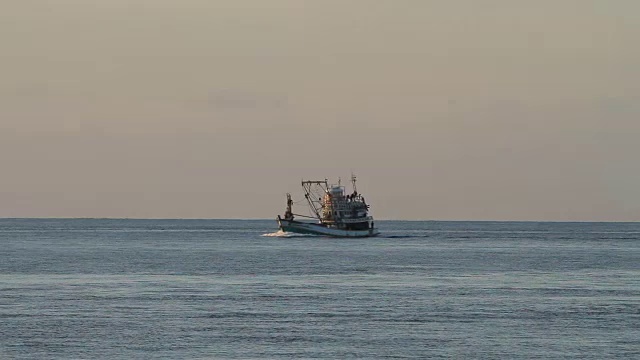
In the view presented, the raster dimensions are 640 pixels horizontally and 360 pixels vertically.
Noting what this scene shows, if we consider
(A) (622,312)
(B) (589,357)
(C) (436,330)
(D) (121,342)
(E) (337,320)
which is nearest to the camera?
(B) (589,357)

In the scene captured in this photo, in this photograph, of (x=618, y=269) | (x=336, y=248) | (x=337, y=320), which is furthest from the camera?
(x=336, y=248)

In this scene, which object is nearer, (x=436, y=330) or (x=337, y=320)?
(x=436, y=330)

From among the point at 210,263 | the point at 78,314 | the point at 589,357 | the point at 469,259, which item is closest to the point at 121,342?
the point at 78,314

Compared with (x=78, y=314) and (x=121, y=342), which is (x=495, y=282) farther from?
(x=121, y=342)

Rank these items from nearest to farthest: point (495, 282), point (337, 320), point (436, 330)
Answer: point (436, 330), point (337, 320), point (495, 282)

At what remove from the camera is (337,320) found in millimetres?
65625

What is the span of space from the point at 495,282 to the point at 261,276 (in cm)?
1957

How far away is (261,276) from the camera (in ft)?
339

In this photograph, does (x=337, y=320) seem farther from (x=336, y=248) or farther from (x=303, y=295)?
(x=336, y=248)

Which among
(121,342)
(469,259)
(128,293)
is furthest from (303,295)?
(469,259)

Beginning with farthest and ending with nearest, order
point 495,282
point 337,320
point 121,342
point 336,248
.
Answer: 1. point 336,248
2. point 495,282
3. point 337,320
4. point 121,342

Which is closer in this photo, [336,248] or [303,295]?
[303,295]

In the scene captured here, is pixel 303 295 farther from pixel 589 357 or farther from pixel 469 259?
pixel 469 259

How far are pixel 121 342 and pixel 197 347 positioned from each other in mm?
3758
